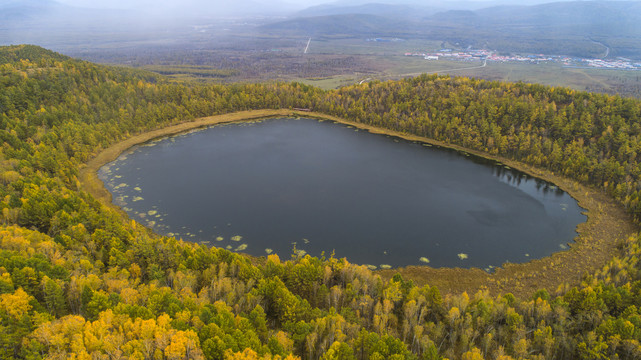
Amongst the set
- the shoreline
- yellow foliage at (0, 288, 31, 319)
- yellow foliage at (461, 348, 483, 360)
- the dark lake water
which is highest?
yellow foliage at (0, 288, 31, 319)

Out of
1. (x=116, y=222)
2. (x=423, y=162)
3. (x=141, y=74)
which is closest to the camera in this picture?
(x=116, y=222)

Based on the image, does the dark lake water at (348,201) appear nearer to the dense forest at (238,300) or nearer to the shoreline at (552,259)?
the shoreline at (552,259)

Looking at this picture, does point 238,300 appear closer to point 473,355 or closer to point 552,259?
point 473,355

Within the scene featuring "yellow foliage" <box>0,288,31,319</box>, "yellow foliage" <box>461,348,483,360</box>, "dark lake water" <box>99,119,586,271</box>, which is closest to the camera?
"yellow foliage" <box>461,348,483,360</box>

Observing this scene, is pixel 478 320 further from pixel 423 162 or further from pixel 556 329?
pixel 423 162

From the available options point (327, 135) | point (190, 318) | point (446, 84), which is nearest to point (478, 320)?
point (190, 318)

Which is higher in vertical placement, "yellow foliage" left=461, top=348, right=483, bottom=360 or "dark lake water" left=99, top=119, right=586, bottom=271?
"yellow foliage" left=461, top=348, right=483, bottom=360

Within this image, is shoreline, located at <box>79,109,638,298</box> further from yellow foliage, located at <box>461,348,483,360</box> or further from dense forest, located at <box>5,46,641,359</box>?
yellow foliage, located at <box>461,348,483,360</box>

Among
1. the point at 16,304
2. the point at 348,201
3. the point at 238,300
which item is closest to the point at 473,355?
the point at 238,300

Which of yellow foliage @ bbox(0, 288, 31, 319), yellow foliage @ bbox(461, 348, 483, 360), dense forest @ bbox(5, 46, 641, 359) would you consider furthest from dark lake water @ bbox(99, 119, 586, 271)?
yellow foliage @ bbox(0, 288, 31, 319)
